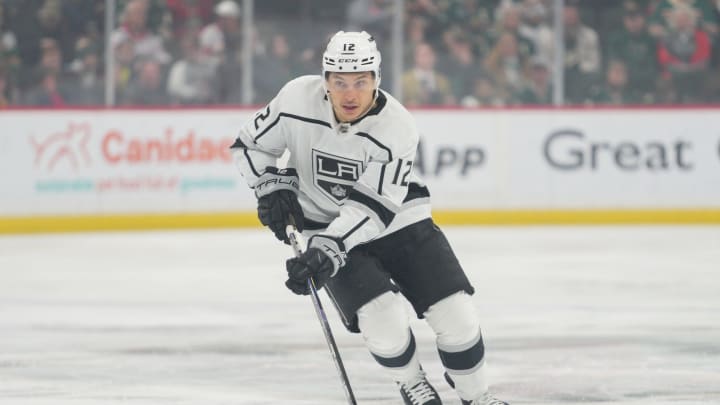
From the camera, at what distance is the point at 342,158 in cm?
405

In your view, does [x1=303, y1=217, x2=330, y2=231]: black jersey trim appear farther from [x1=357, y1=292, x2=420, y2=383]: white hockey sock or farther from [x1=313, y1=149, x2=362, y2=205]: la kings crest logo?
[x1=357, y1=292, x2=420, y2=383]: white hockey sock

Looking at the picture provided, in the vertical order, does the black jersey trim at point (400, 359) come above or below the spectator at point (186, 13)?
below

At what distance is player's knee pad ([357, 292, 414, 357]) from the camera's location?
4.02 meters

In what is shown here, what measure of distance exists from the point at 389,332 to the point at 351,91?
2.18 ft

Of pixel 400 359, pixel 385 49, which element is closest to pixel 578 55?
pixel 385 49

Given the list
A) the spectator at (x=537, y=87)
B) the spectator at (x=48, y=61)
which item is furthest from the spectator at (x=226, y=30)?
the spectator at (x=537, y=87)

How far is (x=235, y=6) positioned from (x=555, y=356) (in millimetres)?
5861

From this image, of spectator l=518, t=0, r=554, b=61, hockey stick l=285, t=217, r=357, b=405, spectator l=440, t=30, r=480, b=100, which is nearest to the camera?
hockey stick l=285, t=217, r=357, b=405

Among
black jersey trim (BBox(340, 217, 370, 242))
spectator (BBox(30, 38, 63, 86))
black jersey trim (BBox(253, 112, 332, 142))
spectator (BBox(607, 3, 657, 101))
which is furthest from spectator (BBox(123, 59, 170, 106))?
black jersey trim (BBox(340, 217, 370, 242))

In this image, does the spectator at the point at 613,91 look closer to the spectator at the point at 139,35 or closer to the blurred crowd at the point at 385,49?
the blurred crowd at the point at 385,49

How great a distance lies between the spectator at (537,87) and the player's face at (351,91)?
23.4ft

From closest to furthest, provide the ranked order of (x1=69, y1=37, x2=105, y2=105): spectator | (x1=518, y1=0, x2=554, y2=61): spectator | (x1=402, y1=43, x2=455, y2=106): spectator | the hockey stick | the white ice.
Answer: the hockey stick < the white ice < (x1=69, y1=37, x2=105, y2=105): spectator < (x1=402, y1=43, x2=455, y2=106): spectator < (x1=518, y1=0, x2=554, y2=61): spectator

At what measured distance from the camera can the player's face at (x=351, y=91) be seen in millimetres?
3918

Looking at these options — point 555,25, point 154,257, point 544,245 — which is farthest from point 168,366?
point 555,25
